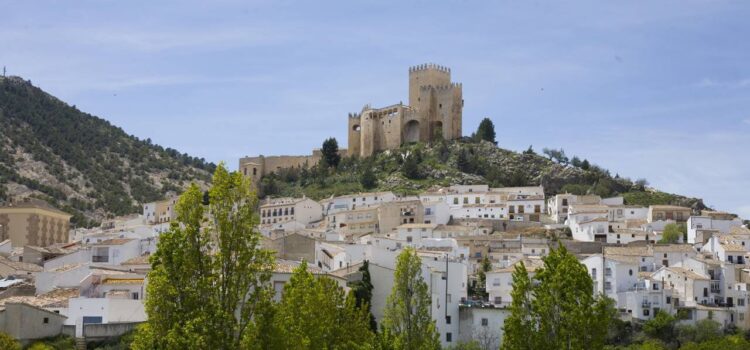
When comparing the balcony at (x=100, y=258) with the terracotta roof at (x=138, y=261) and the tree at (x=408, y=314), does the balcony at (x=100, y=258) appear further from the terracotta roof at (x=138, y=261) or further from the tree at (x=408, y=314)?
the tree at (x=408, y=314)

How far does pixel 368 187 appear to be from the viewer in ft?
315

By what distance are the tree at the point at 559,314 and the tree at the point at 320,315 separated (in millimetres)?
4126

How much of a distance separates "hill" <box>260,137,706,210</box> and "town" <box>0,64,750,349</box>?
2.76m

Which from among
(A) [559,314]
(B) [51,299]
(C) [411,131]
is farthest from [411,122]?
(A) [559,314]

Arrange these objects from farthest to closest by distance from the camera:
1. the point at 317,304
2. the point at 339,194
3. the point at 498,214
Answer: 1. the point at 339,194
2. the point at 498,214
3. the point at 317,304

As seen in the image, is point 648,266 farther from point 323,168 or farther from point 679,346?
point 323,168

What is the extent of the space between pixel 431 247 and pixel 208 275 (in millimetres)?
43419

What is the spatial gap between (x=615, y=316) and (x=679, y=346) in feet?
10.4

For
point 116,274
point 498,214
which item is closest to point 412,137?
point 498,214

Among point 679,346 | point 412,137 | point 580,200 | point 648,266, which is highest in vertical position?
point 412,137

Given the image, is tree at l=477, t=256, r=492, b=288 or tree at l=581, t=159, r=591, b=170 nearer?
tree at l=477, t=256, r=492, b=288

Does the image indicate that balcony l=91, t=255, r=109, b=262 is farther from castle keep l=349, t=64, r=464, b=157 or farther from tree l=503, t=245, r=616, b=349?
castle keep l=349, t=64, r=464, b=157

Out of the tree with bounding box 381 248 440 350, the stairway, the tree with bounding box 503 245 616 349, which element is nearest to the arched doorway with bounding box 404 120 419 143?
the stairway

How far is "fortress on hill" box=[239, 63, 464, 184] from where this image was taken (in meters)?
106
